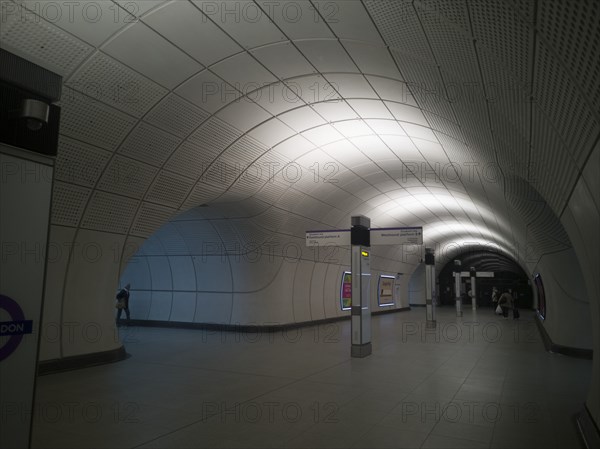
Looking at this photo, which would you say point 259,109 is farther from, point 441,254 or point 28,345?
point 441,254

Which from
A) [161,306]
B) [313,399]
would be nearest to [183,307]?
[161,306]

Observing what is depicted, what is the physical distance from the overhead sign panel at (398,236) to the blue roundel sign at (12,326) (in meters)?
9.49

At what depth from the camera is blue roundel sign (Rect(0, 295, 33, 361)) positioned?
11.1 ft

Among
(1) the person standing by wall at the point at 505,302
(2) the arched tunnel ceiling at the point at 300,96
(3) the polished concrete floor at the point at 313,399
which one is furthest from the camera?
(1) the person standing by wall at the point at 505,302

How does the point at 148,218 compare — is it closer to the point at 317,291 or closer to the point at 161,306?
the point at 161,306

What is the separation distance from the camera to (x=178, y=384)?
7789mm

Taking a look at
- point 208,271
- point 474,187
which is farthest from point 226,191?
point 474,187

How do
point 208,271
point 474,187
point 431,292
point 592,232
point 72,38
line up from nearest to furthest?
point 592,232, point 72,38, point 474,187, point 208,271, point 431,292

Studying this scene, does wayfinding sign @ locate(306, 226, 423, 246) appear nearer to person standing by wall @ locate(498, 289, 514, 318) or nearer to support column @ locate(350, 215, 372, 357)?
support column @ locate(350, 215, 372, 357)

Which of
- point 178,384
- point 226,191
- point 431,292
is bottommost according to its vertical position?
point 178,384

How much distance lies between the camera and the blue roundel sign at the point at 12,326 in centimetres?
339

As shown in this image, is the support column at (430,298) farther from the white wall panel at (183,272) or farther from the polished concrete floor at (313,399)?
the white wall panel at (183,272)

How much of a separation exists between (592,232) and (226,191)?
9.38 meters

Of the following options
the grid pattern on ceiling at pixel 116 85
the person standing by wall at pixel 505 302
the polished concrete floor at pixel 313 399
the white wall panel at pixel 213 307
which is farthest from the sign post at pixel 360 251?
the person standing by wall at pixel 505 302
